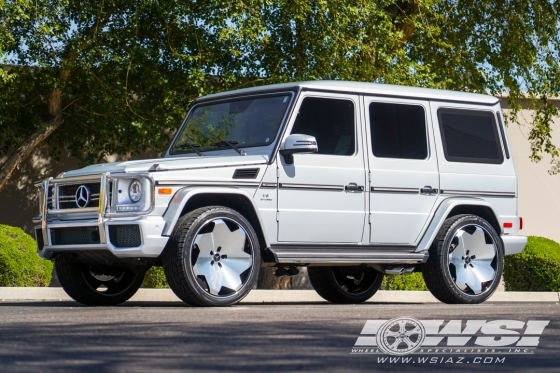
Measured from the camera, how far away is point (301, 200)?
10.4m

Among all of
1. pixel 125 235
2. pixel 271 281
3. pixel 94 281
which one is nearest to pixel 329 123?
pixel 125 235

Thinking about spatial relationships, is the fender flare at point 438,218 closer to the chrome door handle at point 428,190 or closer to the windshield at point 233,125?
the chrome door handle at point 428,190

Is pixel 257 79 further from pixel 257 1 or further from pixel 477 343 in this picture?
pixel 477 343

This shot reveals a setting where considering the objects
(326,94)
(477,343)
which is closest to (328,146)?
(326,94)

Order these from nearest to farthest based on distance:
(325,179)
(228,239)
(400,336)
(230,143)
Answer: (400,336)
(228,239)
(325,179)
(230,143)

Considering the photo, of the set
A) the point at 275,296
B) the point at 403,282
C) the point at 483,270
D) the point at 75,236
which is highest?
the point at 75,236

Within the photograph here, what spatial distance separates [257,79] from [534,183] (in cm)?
831

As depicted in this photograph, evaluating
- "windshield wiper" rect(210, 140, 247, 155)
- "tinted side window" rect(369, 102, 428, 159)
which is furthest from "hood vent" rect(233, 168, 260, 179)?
Result: "tinted side window" rect(369, 102, 428, 159)

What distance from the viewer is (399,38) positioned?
1728 cm

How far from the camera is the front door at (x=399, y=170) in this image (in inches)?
432

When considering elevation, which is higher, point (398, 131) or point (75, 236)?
point (398, 131)

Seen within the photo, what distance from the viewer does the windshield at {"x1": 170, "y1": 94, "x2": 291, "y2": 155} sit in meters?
10.6

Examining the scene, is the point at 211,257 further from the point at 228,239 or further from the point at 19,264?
the point at 19,264

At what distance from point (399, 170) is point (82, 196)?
324cm
